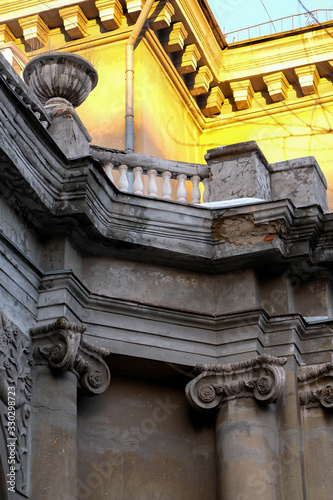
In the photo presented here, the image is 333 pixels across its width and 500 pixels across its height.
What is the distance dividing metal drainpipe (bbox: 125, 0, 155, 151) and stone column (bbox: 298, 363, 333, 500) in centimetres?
518

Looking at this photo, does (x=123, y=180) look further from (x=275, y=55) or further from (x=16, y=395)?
(x=275, y=55)

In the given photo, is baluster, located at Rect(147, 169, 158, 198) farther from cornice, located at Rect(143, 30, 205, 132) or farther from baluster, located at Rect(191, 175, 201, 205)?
cornice, located at Rect(143, 30, 205, 132)

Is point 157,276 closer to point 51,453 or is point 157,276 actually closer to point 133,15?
point 51,453

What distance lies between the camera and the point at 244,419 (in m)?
9.68

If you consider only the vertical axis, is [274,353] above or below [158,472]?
above

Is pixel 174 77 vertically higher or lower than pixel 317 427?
higher

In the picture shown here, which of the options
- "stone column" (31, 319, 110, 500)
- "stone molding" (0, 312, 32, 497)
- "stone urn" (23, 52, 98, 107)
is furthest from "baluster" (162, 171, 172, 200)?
"stone molding" (0, 312, 32, 497)

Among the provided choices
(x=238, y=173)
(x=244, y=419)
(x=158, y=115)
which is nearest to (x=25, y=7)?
(x=158, y=115)

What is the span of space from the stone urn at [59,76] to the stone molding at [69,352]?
7.97 feet

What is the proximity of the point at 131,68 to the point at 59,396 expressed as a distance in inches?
264

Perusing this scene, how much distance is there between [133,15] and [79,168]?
Result: 6.01m

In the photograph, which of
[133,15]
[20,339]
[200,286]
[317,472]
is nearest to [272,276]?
[200,286]

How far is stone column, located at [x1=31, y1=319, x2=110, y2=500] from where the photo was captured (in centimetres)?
866

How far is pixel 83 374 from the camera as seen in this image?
939cm
